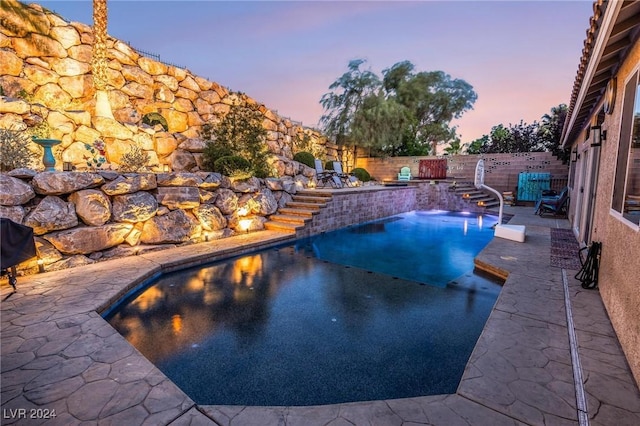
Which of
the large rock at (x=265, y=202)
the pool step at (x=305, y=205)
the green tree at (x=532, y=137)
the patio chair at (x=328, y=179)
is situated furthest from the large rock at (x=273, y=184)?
the green tree at (x=532, y=137)

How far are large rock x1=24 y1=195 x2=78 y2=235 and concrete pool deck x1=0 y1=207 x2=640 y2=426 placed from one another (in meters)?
1.33

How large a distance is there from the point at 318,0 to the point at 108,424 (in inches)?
533

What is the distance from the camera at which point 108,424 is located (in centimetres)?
172

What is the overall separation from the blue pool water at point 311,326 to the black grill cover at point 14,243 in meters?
1.34

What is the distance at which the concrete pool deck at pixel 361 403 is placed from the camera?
1.78m

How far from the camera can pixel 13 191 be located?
4.35 m

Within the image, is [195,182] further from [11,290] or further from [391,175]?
[391,175]

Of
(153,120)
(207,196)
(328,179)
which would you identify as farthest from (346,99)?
(207,196)

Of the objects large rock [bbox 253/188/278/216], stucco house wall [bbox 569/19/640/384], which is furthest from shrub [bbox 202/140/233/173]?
stucco house wall [bbox 569/19/640/384]

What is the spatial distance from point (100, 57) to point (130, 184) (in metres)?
6.15

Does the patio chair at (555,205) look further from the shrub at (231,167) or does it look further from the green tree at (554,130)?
the shrub at (231,167)

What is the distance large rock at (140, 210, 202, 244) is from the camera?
589 centimetres

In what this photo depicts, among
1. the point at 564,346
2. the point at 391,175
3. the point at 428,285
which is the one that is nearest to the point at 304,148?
the point at 391,175

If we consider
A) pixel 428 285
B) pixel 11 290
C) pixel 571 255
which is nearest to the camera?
pixel 11 290
